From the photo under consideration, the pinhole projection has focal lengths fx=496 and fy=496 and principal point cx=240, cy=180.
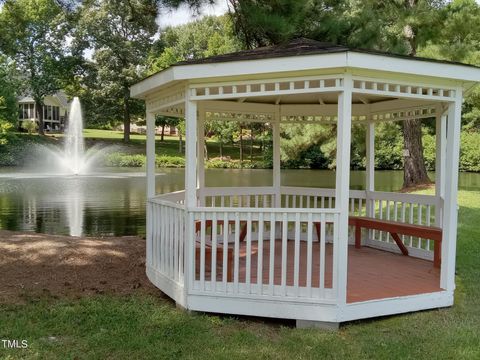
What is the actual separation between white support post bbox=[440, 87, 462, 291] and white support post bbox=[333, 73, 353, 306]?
4.08ft

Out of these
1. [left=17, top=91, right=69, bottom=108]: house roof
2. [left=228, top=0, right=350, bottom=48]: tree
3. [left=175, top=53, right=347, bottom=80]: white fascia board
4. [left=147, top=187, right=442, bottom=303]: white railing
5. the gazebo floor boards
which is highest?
[left=17, top=91, right=69, bottom=108]: house roof

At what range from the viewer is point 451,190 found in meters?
5.00

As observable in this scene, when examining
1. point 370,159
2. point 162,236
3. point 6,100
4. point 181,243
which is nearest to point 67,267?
point 162,236

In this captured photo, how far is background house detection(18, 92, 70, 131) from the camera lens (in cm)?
5341

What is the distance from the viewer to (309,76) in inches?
175

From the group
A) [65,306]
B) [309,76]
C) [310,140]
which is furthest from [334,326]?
[310,140]

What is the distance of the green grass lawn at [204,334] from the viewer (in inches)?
154

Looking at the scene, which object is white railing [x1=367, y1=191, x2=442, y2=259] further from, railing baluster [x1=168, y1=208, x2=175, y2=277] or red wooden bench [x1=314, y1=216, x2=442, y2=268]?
railing baluster [x1=168, y1=208, x2=175, y2=277]

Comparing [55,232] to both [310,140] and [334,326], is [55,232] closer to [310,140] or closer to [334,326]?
[334,326]

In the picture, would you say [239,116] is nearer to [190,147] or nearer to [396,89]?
[190,147]

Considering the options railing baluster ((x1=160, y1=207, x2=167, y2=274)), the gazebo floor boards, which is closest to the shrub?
the gazebo floor boards

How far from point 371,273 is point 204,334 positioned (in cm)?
235

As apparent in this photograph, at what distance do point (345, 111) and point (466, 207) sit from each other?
9.57 meters

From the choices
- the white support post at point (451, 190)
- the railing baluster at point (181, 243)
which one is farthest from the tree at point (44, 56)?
the white support post at point (451, 190)
